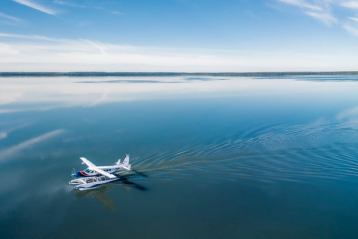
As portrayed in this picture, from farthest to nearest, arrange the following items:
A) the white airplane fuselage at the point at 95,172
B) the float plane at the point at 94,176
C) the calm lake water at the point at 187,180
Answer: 1. the white airplane fuselage at the point at 95,172
2. the float plane at the point at 94,176
3. the calm lake water at the point at 187,180

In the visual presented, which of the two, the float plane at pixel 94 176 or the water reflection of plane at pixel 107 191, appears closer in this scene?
the water reflection of plane at pixel 107 191

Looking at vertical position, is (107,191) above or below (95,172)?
below

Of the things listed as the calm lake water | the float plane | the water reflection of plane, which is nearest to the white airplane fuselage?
the float plane

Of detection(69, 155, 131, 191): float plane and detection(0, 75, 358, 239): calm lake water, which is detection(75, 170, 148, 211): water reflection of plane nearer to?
detection(0, 75, 358, 239): calm lake water

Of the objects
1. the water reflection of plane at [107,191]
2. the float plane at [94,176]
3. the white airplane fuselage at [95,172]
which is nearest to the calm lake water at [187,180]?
the water reflection of plane at [107,191]

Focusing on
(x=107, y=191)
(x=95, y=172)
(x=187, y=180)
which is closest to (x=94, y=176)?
(x=95, y=172)

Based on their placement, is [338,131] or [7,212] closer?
[7,212]

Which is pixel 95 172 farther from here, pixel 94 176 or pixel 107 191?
pixel 107 191

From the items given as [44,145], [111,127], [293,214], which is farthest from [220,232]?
[111,127]

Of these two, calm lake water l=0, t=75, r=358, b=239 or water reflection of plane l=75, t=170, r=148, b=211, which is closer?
calm lake water l=0, t=75, r=358, b=239

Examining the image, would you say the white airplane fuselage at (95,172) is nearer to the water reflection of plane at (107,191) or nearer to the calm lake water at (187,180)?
the water reflection of plane at (107,191)

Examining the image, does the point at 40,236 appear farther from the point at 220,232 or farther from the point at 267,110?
the point at 267,110
